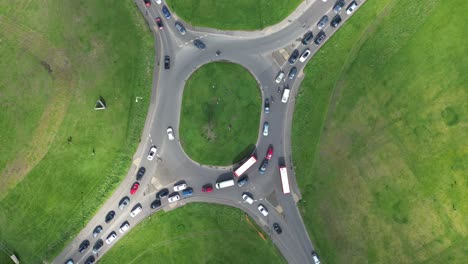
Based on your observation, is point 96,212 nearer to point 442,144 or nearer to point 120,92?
point 120,92

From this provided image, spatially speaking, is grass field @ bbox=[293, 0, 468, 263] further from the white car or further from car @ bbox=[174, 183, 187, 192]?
car @ bbox=[174, 183, 187, 192]

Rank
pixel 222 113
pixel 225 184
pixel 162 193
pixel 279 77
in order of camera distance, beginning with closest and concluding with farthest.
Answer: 1. pixel 225 184
2. pixel 279 77
3. pixel 222 113
4. pixel 162 193

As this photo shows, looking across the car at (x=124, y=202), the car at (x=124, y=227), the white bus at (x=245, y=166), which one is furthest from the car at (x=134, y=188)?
the white bus at (x=245, y=166)

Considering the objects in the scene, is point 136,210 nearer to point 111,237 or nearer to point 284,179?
point 111,237

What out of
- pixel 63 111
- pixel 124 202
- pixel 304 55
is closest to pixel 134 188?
pixel 124 202

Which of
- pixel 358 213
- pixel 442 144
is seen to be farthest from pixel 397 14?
pixel 358 213

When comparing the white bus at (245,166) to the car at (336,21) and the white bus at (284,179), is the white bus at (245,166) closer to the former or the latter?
the white bus at (284,179)
